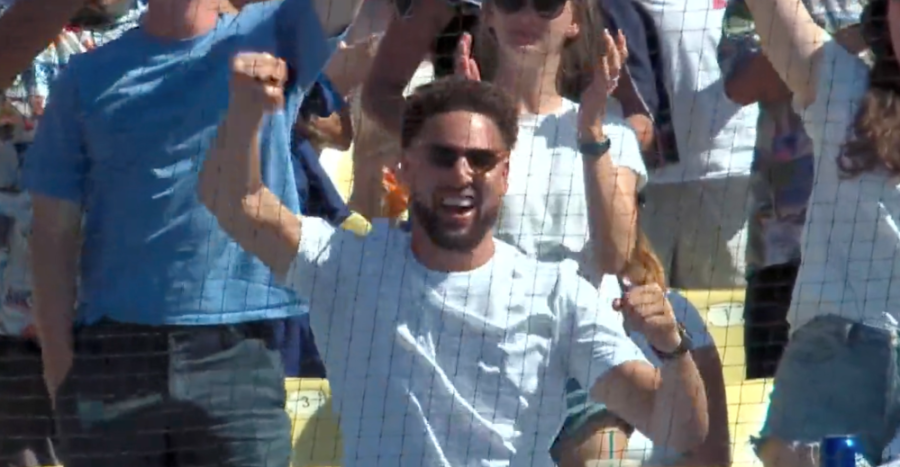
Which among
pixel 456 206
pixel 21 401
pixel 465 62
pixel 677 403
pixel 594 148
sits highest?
pixel 465 62

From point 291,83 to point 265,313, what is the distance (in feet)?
1.16

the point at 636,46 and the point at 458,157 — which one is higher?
the point at 636,46

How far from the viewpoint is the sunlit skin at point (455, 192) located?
272 cm

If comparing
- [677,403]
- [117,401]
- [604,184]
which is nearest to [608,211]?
[604,184]

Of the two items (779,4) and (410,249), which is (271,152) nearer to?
(410,249)

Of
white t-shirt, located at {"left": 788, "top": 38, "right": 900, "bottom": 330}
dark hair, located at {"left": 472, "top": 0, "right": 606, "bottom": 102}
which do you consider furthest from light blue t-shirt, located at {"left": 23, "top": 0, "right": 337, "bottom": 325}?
white t-shirt, located at {"left": 788, "top": 38, "right": 900, "bottom": 330}

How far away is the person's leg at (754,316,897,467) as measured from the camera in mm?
2871

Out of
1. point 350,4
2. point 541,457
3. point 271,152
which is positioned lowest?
point 541,457

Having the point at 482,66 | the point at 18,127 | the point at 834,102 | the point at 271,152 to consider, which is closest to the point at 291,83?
the point at 271,152

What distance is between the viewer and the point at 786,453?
293cm

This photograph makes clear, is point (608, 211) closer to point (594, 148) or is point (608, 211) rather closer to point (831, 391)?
point (594, 148)

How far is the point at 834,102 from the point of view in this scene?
2.91 meters

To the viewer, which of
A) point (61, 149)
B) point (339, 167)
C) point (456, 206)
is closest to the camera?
point (456, 206)

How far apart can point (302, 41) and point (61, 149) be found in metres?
0.41
